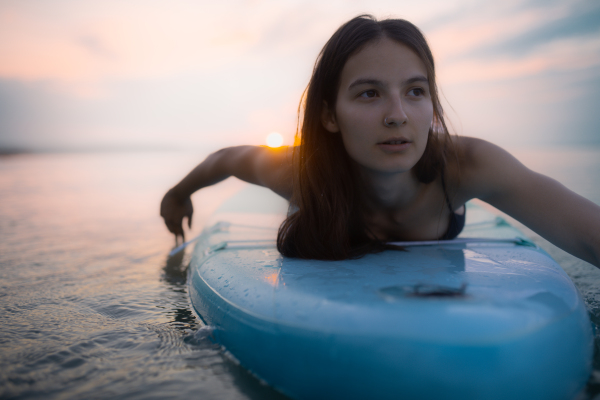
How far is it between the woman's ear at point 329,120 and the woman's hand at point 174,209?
1.30 m

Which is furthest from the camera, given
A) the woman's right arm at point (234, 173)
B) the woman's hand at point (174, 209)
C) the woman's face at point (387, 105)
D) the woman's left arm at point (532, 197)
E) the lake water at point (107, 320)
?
the woman's hand at point (174, 209)

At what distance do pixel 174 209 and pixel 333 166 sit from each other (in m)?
1.36

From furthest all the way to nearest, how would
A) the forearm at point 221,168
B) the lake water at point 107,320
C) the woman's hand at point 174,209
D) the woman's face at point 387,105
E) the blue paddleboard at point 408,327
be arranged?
the woman's hand at point 174,209, the forearm at point 221,168, the woman's face at point 387,105, the lake water at point 107,320, the blue paddleboard at point 408,327

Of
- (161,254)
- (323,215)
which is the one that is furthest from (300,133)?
(161,254)

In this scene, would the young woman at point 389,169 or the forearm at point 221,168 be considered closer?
the young woman at point 389,169

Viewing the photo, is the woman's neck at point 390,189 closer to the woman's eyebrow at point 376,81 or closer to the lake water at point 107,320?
the woman's eyebrow at point 376,81

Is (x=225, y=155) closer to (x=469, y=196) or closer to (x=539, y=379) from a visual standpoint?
(x=469, y=196)

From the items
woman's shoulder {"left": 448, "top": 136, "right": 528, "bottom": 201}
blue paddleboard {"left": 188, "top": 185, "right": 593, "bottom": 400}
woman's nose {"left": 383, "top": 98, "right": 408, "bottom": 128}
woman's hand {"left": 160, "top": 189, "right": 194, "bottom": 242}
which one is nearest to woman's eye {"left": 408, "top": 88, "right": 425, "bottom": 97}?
woman's nose {"left": 383, "top": 98, "right": 408, "bottom": 128}

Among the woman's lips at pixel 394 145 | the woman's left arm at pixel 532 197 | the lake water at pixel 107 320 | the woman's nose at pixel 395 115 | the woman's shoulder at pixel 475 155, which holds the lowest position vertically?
the lake water at pixel 107 320

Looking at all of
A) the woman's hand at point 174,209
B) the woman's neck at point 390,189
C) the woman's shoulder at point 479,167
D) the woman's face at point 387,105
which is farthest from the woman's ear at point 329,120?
the woman's hand at point 174,209

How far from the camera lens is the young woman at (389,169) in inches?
57.7

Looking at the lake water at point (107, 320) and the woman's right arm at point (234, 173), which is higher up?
the woman's right arm at point (234, 173)

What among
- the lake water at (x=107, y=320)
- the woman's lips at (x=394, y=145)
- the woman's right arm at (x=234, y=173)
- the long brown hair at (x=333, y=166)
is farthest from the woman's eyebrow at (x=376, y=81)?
the lake water at (x=107, y=320)

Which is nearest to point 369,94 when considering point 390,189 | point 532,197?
point 390,189
